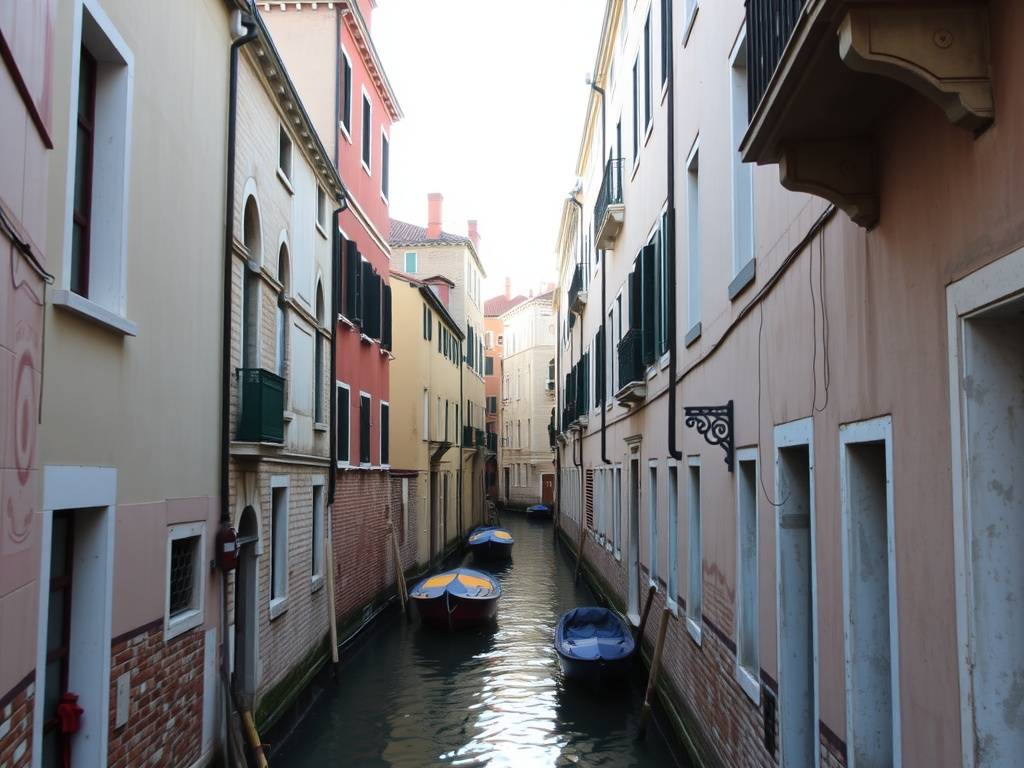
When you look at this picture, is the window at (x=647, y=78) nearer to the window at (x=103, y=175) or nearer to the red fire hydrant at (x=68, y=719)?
the window at (x=103, y=175)

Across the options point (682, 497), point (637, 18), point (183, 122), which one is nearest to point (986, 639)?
point (183, 122)

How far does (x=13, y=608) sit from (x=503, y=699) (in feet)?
A: 31.7

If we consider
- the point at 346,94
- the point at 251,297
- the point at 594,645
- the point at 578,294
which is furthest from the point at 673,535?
the point at 578,294

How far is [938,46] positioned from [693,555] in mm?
7256

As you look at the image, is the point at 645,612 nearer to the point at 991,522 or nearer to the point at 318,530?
the point at 318,530

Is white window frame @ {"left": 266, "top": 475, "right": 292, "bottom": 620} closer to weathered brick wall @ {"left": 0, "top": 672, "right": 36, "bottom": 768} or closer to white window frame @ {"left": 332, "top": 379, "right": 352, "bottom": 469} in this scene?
white window frame @ {"left": 332, "top": 379, "right": 352, "bottom": 469}

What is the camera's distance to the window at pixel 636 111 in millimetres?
14305

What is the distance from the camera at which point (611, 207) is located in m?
16.3

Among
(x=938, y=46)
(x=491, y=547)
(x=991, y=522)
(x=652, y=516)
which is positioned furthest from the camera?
(x=491, y=547)

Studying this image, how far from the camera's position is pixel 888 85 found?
3768 millimetres

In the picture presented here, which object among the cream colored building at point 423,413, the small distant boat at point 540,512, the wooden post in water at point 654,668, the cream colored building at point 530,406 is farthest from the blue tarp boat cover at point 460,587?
the cream colored building at point 530,406

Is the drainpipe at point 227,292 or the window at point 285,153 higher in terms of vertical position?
the window at point 285,153

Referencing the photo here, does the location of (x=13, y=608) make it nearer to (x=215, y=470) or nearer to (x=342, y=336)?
(x=215, y=470)

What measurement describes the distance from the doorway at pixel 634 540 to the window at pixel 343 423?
14.9 ft
